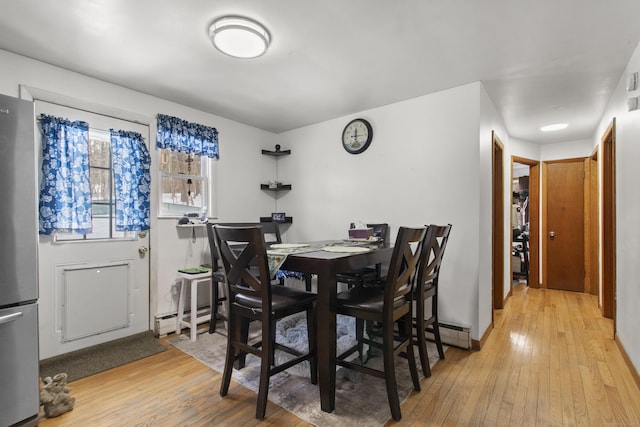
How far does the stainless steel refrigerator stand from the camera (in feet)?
5.18

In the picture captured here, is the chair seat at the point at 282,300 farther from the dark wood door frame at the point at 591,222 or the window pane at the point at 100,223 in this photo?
→ the dark wood door frame at the point at 591,222

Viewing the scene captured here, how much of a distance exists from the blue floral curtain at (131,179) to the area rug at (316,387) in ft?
3.98

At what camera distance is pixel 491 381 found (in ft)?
7.25

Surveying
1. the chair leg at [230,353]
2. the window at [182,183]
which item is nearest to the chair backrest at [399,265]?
the chair leg at [230,353]

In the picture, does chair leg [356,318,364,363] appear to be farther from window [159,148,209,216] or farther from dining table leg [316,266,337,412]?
window [159,148,209,216]

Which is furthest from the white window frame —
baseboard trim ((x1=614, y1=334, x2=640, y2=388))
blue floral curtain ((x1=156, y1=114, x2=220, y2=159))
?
baseboard trim ((x1=614, y1=334, x2=640, y2=388))

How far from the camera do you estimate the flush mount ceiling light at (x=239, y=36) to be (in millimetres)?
1909

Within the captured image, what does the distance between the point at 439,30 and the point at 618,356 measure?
9.88 feet

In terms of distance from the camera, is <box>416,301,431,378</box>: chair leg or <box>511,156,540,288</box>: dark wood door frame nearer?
<box>416,301,431,378</box>: chair leg

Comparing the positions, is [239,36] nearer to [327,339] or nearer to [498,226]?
[327,339]

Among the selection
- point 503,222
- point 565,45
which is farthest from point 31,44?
point 503,222

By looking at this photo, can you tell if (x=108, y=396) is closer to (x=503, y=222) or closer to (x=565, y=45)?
(x=565, y=45)

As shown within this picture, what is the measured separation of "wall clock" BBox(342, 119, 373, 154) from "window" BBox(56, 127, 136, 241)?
2440mm

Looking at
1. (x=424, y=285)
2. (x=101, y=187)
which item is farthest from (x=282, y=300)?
(x=101, y=187)
